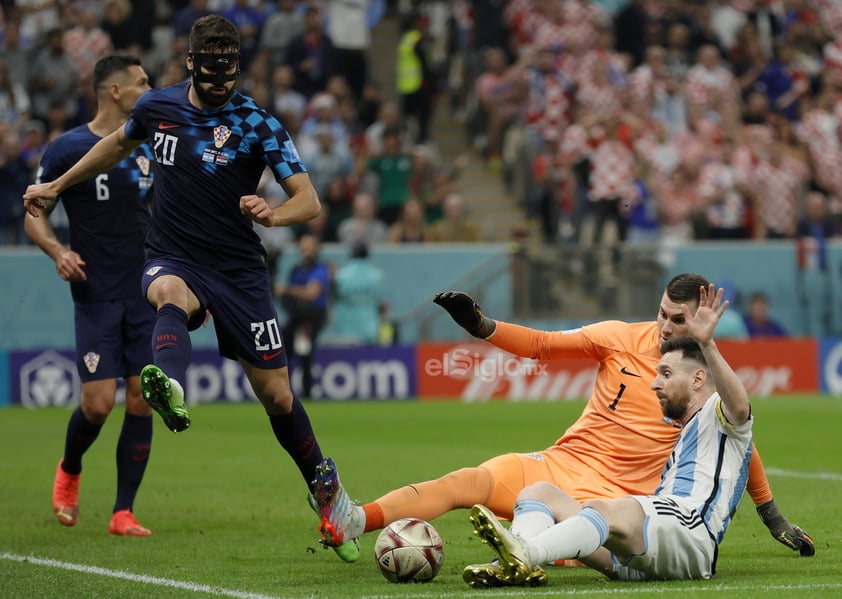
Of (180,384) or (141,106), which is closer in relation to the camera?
(180,384)

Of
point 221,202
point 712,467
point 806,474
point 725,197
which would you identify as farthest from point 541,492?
point 725,197

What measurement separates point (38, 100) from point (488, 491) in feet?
50.5

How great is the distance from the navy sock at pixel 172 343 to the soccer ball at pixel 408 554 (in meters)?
1.20

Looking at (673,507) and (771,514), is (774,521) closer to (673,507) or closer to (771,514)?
(771,514)

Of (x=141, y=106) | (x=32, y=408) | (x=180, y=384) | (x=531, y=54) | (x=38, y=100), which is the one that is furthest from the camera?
(x=531, y=54)

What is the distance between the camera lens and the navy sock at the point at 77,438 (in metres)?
9.26

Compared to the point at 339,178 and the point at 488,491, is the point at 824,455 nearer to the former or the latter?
the point at 488,491

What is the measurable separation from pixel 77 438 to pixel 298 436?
81.6 inches

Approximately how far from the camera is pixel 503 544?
6094 millimetres

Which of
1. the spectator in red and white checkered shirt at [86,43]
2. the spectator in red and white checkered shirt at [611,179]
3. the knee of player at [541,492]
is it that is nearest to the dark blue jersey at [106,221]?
the knee of player at [541,492]

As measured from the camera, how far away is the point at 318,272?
2012cm

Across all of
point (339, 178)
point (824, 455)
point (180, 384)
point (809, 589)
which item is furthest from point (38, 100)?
point (809, 589)

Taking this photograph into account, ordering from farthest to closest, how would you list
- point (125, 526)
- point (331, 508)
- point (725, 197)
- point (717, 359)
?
point (725, 197) → point (125, 526) → point (331, 508) → point (717, 359)

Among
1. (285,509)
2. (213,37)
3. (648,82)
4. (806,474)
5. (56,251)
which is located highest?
(648,82)
